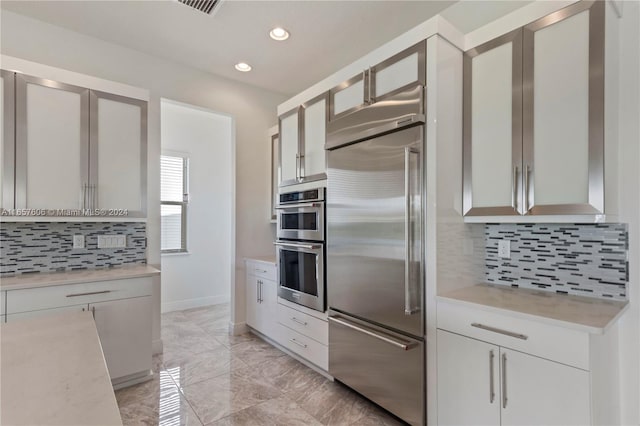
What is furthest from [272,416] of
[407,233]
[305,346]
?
[407,233]

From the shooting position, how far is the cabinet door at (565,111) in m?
1.57

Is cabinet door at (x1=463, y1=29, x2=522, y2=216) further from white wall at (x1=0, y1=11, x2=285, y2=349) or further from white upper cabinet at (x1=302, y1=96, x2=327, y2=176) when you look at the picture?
white wall at (x1=0, y1=11, x2=285, y2=349)

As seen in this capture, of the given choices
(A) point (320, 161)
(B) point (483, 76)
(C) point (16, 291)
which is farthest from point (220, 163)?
(B) point (483, 76)

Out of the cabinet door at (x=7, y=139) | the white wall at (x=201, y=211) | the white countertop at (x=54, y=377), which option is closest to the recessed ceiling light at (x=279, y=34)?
the cabinet door at (x=7, y=139)

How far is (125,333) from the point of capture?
250 centimetres

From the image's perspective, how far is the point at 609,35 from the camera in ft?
5.25

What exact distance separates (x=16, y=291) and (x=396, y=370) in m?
2.50

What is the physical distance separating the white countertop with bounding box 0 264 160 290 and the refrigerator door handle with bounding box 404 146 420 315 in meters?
2.00

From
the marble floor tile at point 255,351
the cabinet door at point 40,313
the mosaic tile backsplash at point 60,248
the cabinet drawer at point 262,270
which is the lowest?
the marble floor tile at point 255,351

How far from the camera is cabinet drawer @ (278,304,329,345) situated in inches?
102

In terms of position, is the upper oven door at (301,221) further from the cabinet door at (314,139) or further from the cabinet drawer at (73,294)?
the cabinet drawer at (73,294)

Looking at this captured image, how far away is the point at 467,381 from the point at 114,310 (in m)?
2.43

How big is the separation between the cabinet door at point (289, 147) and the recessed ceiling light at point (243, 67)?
2.32 ft

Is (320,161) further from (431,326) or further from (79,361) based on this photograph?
(79,361)
